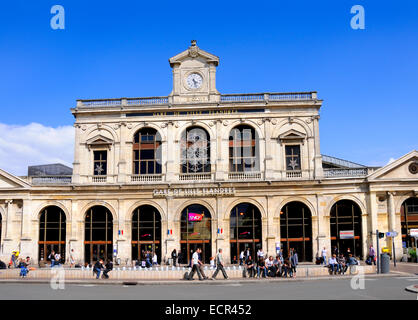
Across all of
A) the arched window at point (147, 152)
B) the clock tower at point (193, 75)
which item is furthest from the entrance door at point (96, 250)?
the clock tower at point (193, 75)

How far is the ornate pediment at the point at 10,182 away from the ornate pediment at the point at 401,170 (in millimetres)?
31300

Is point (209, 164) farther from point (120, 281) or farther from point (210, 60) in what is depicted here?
point (120, 281)

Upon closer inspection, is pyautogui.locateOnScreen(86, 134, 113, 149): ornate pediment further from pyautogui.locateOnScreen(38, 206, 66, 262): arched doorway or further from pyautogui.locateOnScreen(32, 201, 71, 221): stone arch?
pyautogui.locateOnScreen(38, 206, 66, 262): arched doorway

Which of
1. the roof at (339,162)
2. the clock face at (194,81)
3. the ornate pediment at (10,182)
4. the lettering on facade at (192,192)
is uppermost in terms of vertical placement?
the clock face at (194,81)

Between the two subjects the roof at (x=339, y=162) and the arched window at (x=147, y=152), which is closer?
the arched window at (x=147, y=152)

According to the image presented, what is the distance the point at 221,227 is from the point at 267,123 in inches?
407

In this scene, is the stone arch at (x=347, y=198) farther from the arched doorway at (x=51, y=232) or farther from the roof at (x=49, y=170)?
the roof at (x=49, y=170)

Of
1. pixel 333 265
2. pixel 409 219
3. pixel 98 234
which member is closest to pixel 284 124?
pixel 409 219

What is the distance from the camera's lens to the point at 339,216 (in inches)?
1645

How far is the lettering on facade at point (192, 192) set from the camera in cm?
4203

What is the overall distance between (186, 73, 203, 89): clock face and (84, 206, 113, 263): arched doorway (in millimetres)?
14035

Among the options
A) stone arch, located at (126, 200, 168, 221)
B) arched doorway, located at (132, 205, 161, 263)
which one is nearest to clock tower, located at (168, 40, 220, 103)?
stone arch, located at (126, 200, 168, 221)

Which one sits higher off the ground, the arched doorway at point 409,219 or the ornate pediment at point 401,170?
the ornate pediment at point 401,170

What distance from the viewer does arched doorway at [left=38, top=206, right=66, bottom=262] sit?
4353 cm
